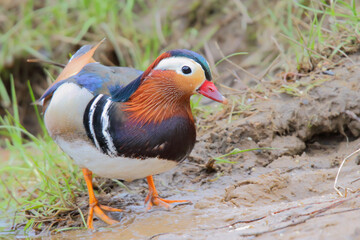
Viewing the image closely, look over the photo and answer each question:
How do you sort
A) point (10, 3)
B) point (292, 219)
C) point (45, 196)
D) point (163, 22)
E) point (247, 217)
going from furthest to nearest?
point (10, 3)
point (163, 22)
point (45, 196)
point (247, 217)
point (292, 219)

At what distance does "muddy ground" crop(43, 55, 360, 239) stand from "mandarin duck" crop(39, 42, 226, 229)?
0.35 m

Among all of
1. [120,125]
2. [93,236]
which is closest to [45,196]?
[93,236]

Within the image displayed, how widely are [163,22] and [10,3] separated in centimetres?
199

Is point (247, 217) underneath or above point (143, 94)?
underneath

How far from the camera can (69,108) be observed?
3.08 meters

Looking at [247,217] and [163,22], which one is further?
[163,22]

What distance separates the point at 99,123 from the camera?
295cm

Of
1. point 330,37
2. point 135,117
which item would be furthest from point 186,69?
point 330,37

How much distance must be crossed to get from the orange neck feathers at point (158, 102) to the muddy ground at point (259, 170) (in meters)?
0.58

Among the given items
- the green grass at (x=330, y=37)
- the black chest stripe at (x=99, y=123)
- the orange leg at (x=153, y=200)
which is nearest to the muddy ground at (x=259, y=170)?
the orange leg at (x=153, y=200)

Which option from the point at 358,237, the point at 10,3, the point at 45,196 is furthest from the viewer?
the point at 10,3

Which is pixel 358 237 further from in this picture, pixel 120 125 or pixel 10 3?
pixel 10 3

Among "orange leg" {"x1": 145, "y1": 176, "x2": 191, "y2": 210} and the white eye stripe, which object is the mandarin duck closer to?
the white eye stripe

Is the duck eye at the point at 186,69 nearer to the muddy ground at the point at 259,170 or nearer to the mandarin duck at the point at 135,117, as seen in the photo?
the mandarin duck at the point at 135,117
